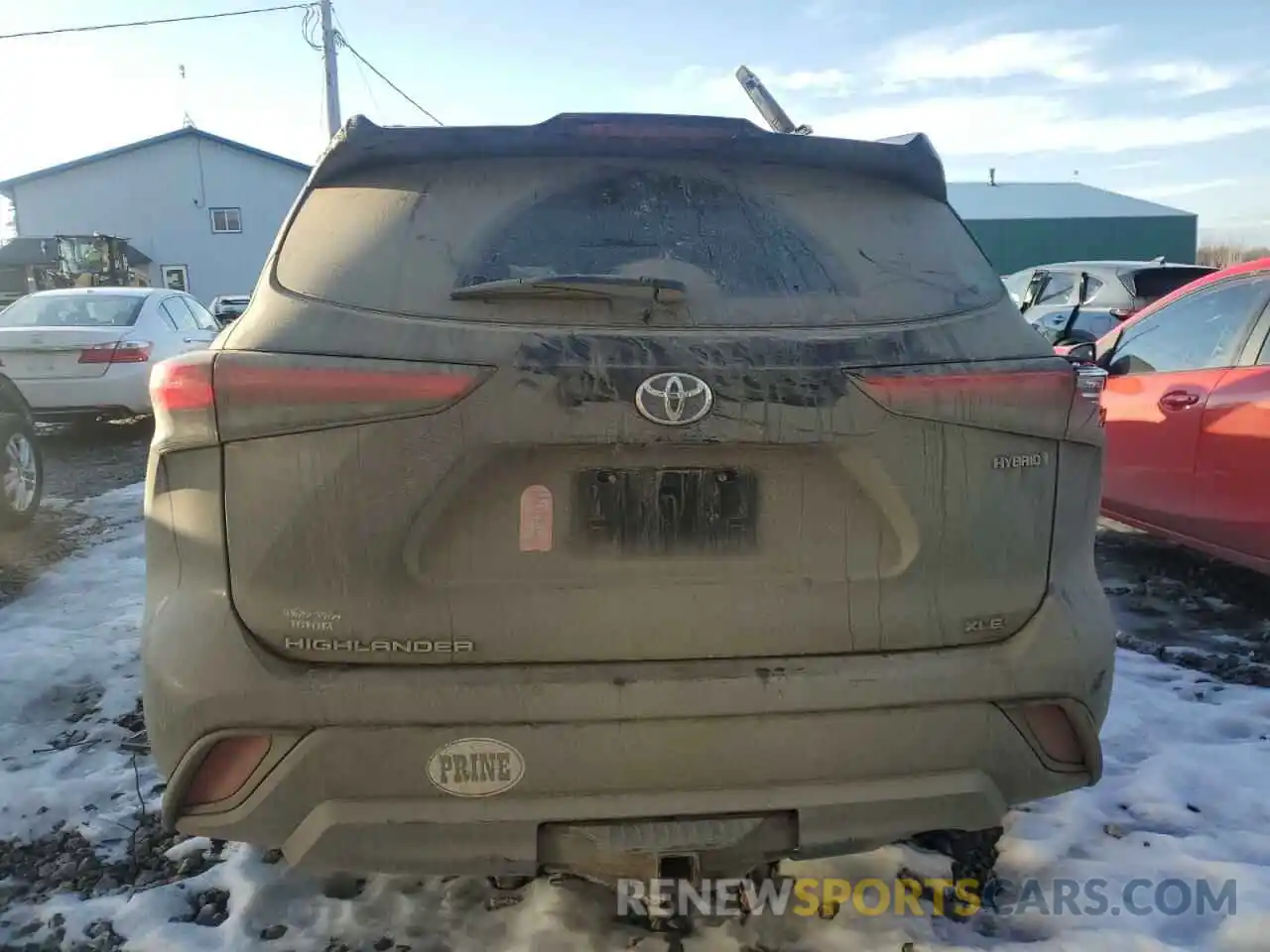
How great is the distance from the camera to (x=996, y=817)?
207cm

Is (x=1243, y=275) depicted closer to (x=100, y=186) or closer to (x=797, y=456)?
(x=797, y=456)

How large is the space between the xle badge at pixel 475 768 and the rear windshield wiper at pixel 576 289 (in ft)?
2.78

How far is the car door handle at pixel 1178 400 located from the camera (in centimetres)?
461

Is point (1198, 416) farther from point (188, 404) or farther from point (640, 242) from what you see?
point (188, 404)

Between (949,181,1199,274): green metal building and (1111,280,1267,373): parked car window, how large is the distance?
38547 millimetres

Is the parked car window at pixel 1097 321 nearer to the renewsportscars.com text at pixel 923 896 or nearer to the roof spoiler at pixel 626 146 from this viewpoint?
the renewsportscars.com text at pixel 923 896

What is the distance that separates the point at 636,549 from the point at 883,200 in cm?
102

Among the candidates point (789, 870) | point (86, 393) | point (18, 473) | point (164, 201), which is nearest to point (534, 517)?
point (789, 870)

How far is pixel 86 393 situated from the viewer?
894 centimetres

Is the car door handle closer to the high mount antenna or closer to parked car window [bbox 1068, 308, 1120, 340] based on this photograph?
the high mount antenna

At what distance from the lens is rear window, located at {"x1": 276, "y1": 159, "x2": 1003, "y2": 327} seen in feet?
6.57

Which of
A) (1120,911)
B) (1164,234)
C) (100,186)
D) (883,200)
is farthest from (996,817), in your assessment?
(1164,234)

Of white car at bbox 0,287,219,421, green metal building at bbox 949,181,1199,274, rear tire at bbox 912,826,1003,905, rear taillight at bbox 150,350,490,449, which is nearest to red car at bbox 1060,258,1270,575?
rear tire at bbox 912,826,1003,905

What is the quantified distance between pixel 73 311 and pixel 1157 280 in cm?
1132
